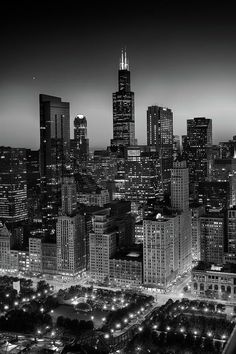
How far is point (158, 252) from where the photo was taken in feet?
39.1

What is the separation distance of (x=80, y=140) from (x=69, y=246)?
54.1ft

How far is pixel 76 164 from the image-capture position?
26.5m

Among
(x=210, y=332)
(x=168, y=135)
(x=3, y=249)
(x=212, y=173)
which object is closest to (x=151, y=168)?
(x=212, y=173)

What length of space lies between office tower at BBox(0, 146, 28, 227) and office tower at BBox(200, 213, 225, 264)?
10184 mm

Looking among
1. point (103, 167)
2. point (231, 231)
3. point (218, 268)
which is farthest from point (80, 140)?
point (218, 268)

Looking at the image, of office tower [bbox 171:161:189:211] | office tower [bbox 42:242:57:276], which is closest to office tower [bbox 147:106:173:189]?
office tower [bbox 171:161:189:211]

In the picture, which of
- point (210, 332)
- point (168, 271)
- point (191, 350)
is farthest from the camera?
point (168, 271)

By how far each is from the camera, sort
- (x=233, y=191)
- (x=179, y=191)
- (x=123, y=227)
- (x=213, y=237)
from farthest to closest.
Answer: (x=233, y=191)
(x=123, y=227)
(x=179, y=191)
(x=213, y=237)

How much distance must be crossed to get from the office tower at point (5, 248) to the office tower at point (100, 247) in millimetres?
2977

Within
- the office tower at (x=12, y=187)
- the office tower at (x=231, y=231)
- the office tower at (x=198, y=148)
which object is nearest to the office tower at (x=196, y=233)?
the office tower at (x=231, y=231)

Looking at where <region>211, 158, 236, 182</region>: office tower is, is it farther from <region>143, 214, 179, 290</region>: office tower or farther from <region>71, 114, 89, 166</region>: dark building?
<region>143, 214, 179, 290</region>: office tower

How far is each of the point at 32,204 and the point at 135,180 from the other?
5578 millimetres

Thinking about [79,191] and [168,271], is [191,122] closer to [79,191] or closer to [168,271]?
[79,191]

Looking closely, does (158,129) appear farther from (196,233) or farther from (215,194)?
(196,233)
